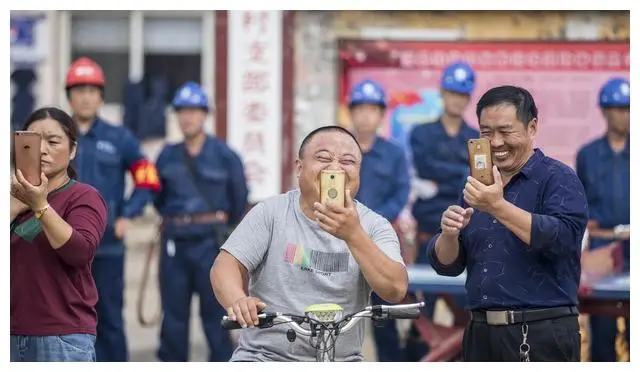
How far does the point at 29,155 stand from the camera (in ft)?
19.4

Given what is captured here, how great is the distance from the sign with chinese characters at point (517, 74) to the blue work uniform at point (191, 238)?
310 centimetres

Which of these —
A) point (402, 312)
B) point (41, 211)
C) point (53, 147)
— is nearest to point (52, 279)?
point (41, 211)

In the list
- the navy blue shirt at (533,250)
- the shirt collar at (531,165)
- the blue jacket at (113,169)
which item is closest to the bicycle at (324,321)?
the navy blue shirt at (533,250)

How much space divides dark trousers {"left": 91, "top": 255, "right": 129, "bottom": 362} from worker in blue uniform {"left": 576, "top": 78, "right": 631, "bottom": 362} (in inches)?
125

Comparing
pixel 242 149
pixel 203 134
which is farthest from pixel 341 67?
pixel 203 134

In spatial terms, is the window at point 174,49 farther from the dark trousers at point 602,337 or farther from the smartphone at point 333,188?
the smartphone at point 333,188

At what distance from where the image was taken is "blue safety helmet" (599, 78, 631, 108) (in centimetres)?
1030

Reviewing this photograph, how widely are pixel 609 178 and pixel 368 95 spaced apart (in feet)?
5.91

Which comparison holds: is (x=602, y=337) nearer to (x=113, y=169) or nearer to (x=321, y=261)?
(x=113, y=169)

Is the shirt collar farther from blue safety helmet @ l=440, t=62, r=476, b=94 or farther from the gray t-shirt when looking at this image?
blue safety helmet @ l=440, t=62, r=476, b=94

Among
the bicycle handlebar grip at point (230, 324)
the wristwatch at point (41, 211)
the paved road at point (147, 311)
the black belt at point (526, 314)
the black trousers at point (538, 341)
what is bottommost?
the paved road at point (147, 311)

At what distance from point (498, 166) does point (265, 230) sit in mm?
982

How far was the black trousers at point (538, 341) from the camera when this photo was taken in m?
6.06

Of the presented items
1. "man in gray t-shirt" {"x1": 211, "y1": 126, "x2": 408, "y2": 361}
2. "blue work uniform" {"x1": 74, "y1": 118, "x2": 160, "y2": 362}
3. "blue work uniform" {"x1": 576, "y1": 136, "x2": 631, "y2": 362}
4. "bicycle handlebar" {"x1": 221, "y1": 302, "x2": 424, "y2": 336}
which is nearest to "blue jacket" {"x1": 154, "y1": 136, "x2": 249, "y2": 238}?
"blue work uniform" {"x1": 74, "y1": 118, "x2": 160, "y2": 362}
